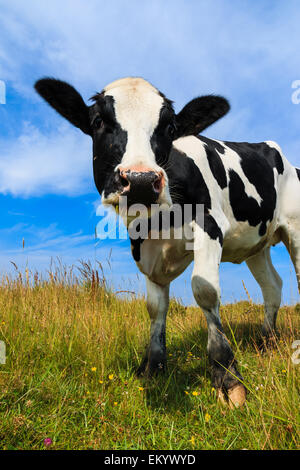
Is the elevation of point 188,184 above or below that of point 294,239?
above

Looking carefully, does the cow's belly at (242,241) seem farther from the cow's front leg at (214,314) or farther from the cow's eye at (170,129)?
the cow's eye at (170,129)

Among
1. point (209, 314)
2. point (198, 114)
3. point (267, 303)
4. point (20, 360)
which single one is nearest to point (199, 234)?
point (209, 314)

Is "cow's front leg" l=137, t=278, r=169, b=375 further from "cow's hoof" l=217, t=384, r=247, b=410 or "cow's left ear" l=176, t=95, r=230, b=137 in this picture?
"cow's left ear" l=176, t=95, r=230, b=137

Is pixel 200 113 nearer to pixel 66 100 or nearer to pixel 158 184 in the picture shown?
pixel 66 100

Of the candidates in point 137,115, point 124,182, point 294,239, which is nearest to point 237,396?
point 124,182

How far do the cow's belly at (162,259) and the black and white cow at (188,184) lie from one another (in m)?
0.01

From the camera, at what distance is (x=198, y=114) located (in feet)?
13.7

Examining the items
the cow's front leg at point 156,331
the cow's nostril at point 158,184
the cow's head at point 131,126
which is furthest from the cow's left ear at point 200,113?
the cow's front leg at point 156,331

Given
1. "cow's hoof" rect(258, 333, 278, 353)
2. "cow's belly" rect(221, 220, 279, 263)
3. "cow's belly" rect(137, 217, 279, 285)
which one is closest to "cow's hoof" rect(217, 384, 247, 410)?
"cow's hoof" rect(258, 333, 278, 353)

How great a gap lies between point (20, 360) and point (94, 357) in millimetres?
724

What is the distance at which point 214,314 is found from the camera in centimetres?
378

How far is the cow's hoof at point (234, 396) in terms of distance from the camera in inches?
134

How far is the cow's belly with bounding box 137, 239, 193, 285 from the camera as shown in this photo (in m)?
4.19

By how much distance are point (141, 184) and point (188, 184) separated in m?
Answer: 1.54
